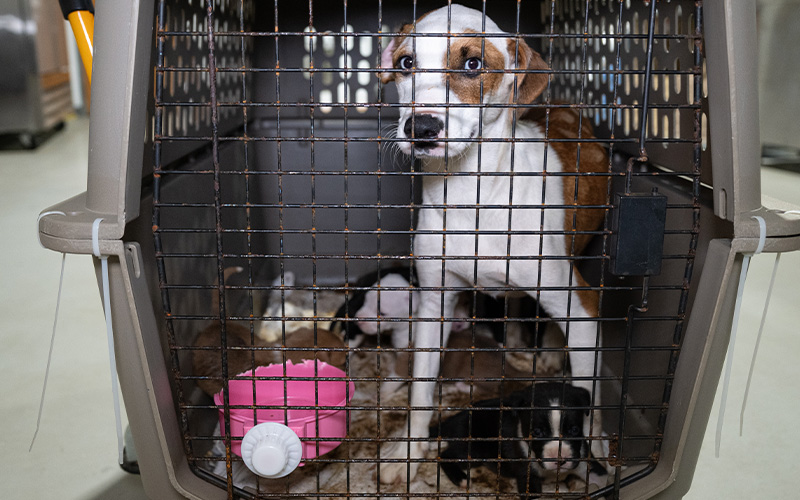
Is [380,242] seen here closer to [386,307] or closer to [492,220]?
[492,220]

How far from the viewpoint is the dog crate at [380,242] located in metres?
0.99

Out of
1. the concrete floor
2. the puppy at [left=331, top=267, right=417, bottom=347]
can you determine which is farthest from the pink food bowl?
the puppy at [left=331, top=267, right=417, bottom=347]

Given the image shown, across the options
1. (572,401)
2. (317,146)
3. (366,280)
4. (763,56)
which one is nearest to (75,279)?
(317,146)

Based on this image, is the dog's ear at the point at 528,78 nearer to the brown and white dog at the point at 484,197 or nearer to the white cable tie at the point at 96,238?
the brown and white dog at the point at 484,197

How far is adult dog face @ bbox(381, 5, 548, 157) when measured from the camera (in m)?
1.18

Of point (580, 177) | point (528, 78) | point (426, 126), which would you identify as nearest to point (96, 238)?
point (426, 126)

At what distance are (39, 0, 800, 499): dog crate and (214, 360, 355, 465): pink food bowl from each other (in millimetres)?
11

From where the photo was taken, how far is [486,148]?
4.97 feet

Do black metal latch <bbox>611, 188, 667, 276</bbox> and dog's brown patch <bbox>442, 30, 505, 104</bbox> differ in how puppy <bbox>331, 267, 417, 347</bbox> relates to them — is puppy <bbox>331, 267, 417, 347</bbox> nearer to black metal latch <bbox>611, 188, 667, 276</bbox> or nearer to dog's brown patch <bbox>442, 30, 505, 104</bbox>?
dog's brown patch <bbox>442, 30, 505, 104</bbox>

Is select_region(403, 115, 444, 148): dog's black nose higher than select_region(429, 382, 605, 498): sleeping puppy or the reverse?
higher

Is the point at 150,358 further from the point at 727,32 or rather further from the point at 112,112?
the point at 727,32

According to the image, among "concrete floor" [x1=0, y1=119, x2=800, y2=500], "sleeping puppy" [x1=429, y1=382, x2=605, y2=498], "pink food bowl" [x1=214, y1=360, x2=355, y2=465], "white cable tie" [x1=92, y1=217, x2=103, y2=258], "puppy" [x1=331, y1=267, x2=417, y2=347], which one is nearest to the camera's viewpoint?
"white cable tie" [x1=92, y1=217, x2=103, y2=258]

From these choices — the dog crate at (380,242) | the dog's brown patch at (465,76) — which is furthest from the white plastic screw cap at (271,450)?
the dog's brown patch at (465,76)

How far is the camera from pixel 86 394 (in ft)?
5.68
